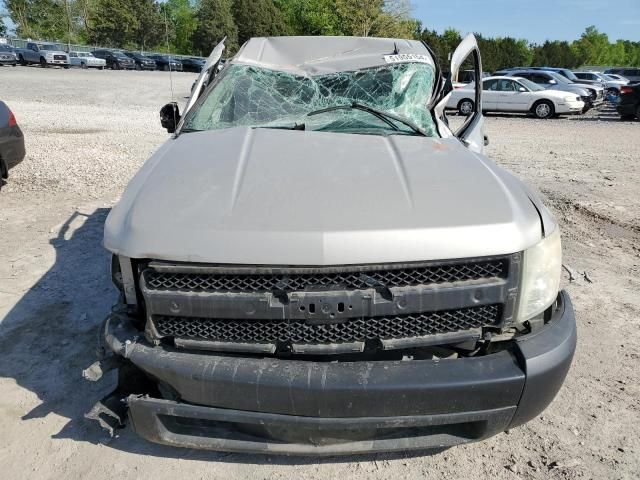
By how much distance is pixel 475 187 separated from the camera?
2375 millimetres

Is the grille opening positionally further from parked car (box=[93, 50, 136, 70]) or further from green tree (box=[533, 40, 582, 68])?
green tree (box=[533, 40, 582, 68])

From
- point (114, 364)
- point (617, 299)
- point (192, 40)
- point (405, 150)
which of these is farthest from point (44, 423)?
point (192, 40)

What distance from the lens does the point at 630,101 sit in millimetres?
18203

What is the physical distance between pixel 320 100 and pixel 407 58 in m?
0.85

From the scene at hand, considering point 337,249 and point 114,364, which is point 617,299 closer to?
point 337,249

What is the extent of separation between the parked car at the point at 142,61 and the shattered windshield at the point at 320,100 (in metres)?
47.7

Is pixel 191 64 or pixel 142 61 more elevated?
pixel 142 61

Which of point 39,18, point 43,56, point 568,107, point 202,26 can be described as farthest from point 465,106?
point 39,18

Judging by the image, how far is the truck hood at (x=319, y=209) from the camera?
2.02 m

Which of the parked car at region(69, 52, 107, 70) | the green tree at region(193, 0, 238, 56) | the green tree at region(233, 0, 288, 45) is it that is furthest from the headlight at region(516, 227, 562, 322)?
the green tree at region(233, 0, 288, 45)

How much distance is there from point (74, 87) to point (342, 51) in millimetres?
24110

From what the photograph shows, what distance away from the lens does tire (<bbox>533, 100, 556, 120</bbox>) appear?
18.9 meters

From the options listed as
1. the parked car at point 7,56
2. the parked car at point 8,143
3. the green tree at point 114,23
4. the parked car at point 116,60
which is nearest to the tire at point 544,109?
the parked car at point 8,143

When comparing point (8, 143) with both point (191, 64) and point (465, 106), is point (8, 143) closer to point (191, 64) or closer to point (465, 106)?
point (465, 106)
